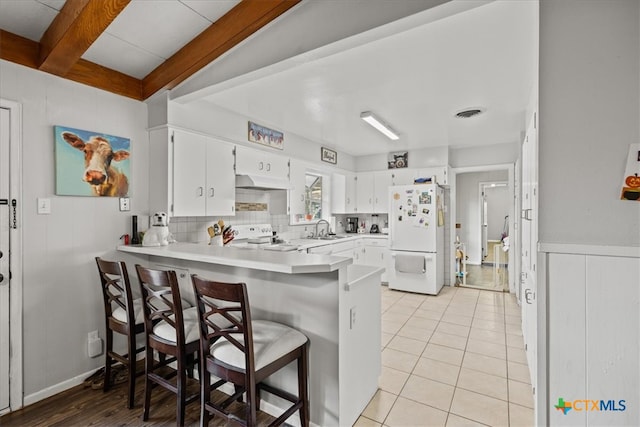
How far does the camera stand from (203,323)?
63.9 inches

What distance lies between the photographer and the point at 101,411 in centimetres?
204

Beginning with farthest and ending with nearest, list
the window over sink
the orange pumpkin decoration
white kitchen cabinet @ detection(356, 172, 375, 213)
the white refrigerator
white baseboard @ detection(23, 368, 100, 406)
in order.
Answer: white kitchen cabinet @ detection(356, 172, 375, 213) < the window over sink < the white refrigerator < white baseboard @ detection(23, 368, 100, 406) < the orange pumpkin decoration

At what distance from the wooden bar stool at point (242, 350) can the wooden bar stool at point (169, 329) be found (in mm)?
182

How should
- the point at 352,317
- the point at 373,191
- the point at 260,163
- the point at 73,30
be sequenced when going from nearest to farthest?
the point at 73,30 < the point at 352,317 < the point at 260,163 < the point at 373,191

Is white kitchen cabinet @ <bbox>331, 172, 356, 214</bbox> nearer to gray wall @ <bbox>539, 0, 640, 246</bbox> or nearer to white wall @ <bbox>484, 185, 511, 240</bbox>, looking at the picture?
gray wall @ <bbox>539, 0, 640, 246</bbox>

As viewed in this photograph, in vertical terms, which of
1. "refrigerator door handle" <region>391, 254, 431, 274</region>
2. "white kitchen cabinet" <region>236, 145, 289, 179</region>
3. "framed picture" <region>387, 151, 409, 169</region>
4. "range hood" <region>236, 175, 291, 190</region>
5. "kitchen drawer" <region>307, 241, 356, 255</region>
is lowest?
"refrigerator door handle" <region>391, 254, 431, 274</region>

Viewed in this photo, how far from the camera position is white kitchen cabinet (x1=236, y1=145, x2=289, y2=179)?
3.46 metres

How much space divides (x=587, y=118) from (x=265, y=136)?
316 cm

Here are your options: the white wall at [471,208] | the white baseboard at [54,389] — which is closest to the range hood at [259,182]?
the white baseboard at [54,389]

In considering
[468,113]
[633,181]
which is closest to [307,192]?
[468,113]

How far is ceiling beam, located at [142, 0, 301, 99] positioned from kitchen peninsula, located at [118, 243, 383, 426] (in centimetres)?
141

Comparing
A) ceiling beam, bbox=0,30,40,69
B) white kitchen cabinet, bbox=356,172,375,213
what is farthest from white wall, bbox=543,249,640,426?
white kitchen cabinet, bbox=356,172,375,213

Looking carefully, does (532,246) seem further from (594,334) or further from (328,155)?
(328,155)

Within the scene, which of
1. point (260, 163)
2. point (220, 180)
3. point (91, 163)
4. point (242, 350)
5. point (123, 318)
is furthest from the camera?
point (260, 163)
